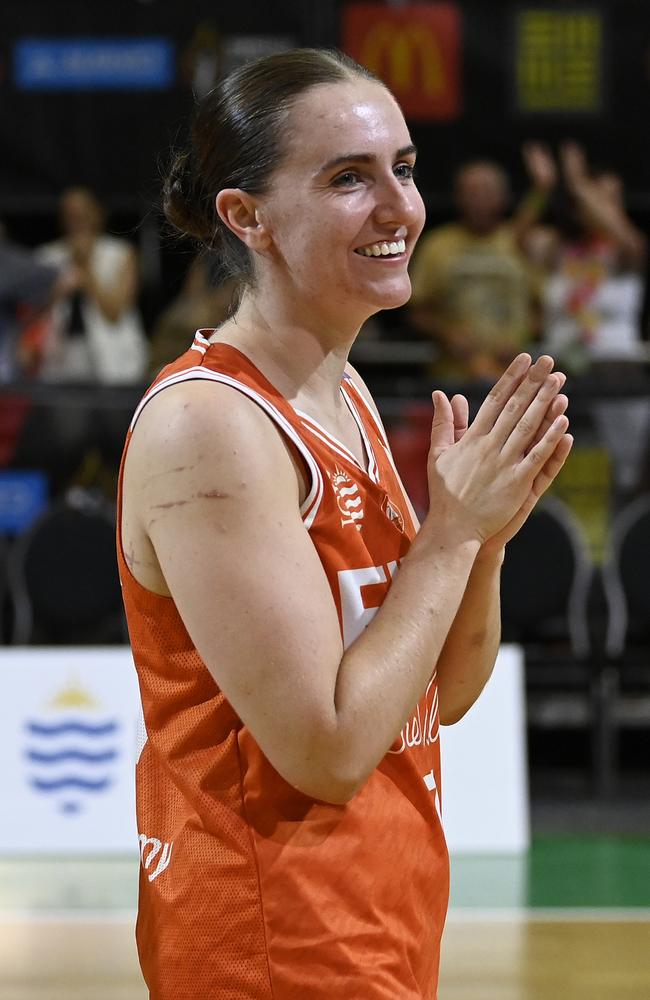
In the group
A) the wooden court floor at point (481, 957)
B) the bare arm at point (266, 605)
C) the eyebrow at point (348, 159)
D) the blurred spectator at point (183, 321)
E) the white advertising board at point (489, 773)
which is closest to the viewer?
the bare arm at point (266, 605)

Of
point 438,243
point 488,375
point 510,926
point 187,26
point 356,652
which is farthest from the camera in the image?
point 187,26

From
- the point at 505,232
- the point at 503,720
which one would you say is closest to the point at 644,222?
the point at 505,232

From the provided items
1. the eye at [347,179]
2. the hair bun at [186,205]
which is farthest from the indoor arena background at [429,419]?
the eye at [347,179]

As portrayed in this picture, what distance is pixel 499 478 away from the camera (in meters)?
1.59

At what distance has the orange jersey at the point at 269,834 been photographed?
4.93 ft

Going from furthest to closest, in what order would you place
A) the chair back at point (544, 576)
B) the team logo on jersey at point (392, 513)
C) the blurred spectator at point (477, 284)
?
1. the blurred spectator at point (477, 284)
2. the chair back at point (544, 576)
3. the team logo on jersey at point (392, 513)

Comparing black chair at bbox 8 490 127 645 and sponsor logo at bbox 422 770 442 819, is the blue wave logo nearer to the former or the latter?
black chair at bbox 8 490 127 645

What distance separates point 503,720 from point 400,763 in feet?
11.4

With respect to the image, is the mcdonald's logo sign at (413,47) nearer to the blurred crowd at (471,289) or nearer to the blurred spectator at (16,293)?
the blurred crowd at (471,289)

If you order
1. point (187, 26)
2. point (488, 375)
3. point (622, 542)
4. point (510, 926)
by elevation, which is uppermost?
point (187, 26)

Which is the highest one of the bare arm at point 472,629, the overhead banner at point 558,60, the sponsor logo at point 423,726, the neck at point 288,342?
the overhead banner at point 558,60

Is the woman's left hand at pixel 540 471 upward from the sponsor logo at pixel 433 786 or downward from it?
upward

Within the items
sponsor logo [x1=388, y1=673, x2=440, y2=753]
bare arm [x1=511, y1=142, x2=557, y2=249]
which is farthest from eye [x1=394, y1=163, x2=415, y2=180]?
bare arm [x1=511, y1=142, x2=557, y2=249]

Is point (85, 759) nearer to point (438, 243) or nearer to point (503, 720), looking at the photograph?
point (503, 720)
